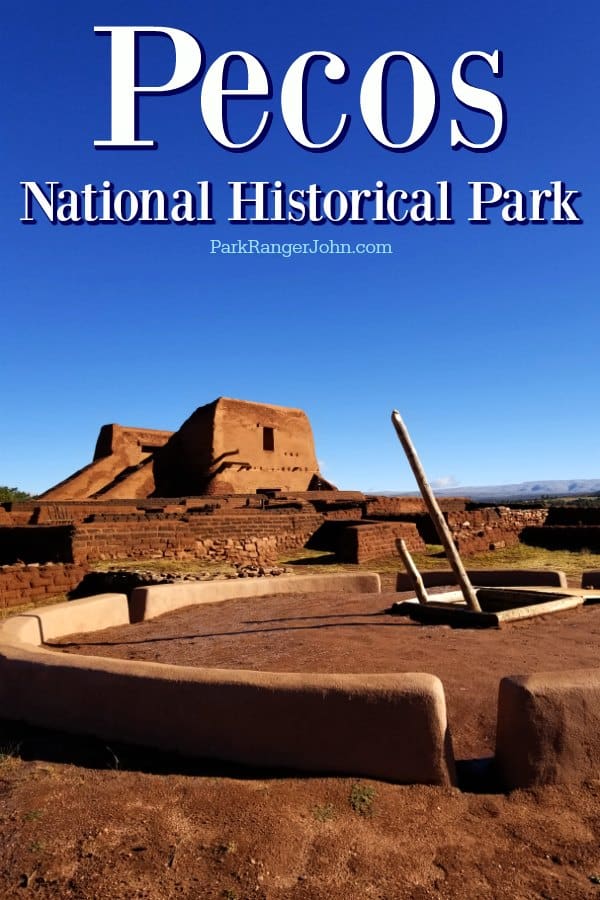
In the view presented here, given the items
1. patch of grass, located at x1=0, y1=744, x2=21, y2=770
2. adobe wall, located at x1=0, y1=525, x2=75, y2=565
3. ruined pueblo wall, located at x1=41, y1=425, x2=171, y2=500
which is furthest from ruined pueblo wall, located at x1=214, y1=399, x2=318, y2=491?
patch of grass, located at x1=0, y1=744, x2=21, y2=770

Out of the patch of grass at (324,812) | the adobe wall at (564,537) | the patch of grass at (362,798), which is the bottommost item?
the adobe wall at (564,537)

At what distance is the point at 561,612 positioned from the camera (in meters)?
5.84

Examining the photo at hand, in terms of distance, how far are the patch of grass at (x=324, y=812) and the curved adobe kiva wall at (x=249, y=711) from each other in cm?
25

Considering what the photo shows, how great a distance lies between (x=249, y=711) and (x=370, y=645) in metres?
1.81

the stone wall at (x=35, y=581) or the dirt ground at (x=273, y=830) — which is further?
the stone wall at (x=35, y=581)

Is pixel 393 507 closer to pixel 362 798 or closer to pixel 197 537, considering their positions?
pixel 197 537

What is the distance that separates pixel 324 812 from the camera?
2.57 meters

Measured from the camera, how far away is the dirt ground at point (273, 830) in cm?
217

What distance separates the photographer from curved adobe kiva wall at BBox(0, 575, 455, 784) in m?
2.78

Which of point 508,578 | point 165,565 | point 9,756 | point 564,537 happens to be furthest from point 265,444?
point 9,756

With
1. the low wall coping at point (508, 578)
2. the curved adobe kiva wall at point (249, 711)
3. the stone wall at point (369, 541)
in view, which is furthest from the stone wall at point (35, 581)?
the curved adobe kiva wall at point (249, 711)

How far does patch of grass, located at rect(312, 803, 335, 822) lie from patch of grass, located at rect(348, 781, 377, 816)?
0.30 ft

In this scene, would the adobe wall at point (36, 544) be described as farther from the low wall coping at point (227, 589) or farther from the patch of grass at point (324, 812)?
the patch of grass at point (324, 812)

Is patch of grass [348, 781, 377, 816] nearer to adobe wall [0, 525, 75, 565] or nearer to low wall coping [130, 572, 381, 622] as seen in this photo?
low wall coping [130, 572, 381, 622]
